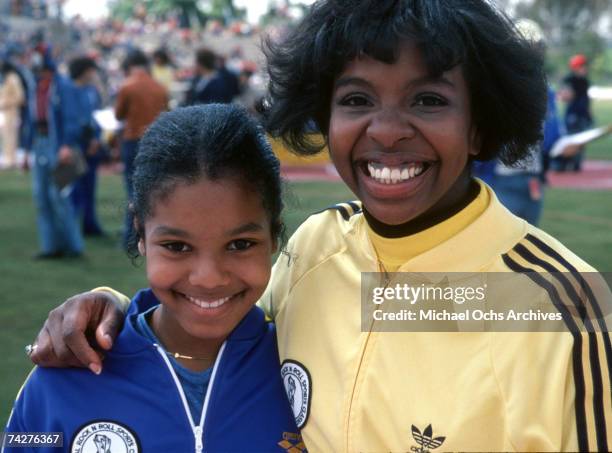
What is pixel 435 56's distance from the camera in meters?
1.88

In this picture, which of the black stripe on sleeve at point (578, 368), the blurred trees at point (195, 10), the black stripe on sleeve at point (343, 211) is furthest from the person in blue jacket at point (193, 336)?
the blurred trees at point (195, 10)

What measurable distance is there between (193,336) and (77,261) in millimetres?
5835

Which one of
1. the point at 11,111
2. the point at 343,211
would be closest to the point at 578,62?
the point at 11,111

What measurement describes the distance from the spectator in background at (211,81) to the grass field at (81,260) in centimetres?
158

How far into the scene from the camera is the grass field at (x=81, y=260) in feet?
16.9

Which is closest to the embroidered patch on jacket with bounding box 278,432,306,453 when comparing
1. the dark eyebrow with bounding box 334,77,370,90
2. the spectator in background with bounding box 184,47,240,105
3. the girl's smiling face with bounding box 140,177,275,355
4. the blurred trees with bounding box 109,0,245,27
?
the girl's smiling face with bounding box 140,177,275,355

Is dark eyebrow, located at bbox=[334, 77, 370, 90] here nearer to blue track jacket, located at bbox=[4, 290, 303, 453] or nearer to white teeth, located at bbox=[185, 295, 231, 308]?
white teeth, located at bbox=[185, 295, 231, 308]

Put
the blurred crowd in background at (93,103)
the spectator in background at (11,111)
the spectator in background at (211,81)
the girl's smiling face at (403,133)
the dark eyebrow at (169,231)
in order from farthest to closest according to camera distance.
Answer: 1. the spectator in background at (11,111)
2. the spectator in background at (211,81)
3. the blurred crowd in background at (93,103)
4. the dark eyebrow at (169,231)
5. the girl's smiling face at (403,133)

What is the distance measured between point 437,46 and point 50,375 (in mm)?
1135

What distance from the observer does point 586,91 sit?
15703mm

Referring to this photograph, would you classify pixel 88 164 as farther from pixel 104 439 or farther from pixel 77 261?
pixel 104 439

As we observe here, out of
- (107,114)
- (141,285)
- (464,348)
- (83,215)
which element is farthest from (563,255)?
(107,114)

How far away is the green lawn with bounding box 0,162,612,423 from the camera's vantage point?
5.16 m

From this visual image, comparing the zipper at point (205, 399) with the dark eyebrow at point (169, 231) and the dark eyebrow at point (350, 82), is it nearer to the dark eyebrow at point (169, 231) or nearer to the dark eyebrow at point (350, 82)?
the dark eyebrow at point (169, 231)
